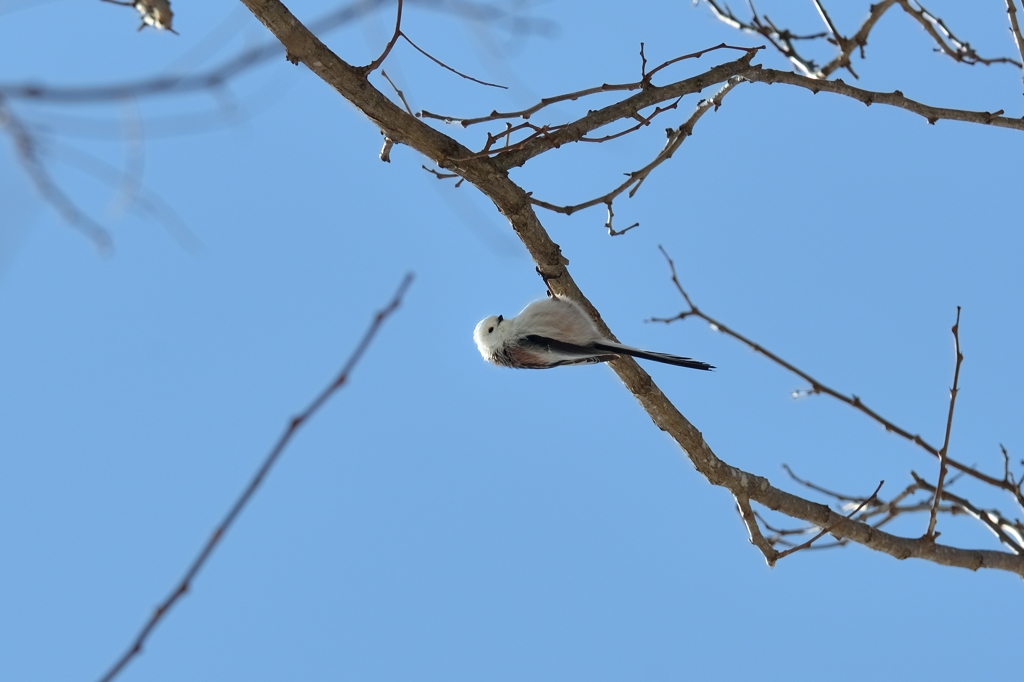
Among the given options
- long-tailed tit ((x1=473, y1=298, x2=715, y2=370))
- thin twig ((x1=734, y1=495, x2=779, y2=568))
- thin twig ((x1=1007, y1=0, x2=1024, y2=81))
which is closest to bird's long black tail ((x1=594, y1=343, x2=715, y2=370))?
long-tailed tit ((x1=473, y1=298, x2=715, y2=370))

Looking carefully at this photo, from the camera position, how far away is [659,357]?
424cm

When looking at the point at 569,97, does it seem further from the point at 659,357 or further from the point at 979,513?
the point at 979,513

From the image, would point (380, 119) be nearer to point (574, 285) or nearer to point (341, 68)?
point (341, 68)

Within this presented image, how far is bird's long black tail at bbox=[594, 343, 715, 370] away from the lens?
167 inches

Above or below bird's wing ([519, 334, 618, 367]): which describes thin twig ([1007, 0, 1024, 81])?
above

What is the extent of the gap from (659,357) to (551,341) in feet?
2.40

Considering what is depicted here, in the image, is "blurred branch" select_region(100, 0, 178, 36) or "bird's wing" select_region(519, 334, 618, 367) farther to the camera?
"bird's wing" select_region(519, 334, 618, 367)

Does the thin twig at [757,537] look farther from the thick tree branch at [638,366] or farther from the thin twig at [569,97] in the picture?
the thin twig at [569,97]

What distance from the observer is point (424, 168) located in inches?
139

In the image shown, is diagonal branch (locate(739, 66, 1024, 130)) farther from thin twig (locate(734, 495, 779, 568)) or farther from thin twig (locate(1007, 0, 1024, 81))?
thin twig (locate(734, 495, 779, 568))

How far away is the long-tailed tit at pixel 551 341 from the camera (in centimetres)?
433

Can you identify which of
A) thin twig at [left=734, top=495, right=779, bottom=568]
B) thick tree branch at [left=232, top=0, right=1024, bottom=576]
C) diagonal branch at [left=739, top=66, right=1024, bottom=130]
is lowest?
thin twig at [left=734, top=495, right=779, bottom=568]

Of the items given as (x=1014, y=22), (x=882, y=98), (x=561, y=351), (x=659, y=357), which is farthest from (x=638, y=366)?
(x=1014, y=22)

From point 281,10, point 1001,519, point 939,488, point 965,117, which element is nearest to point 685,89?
point 965,117
